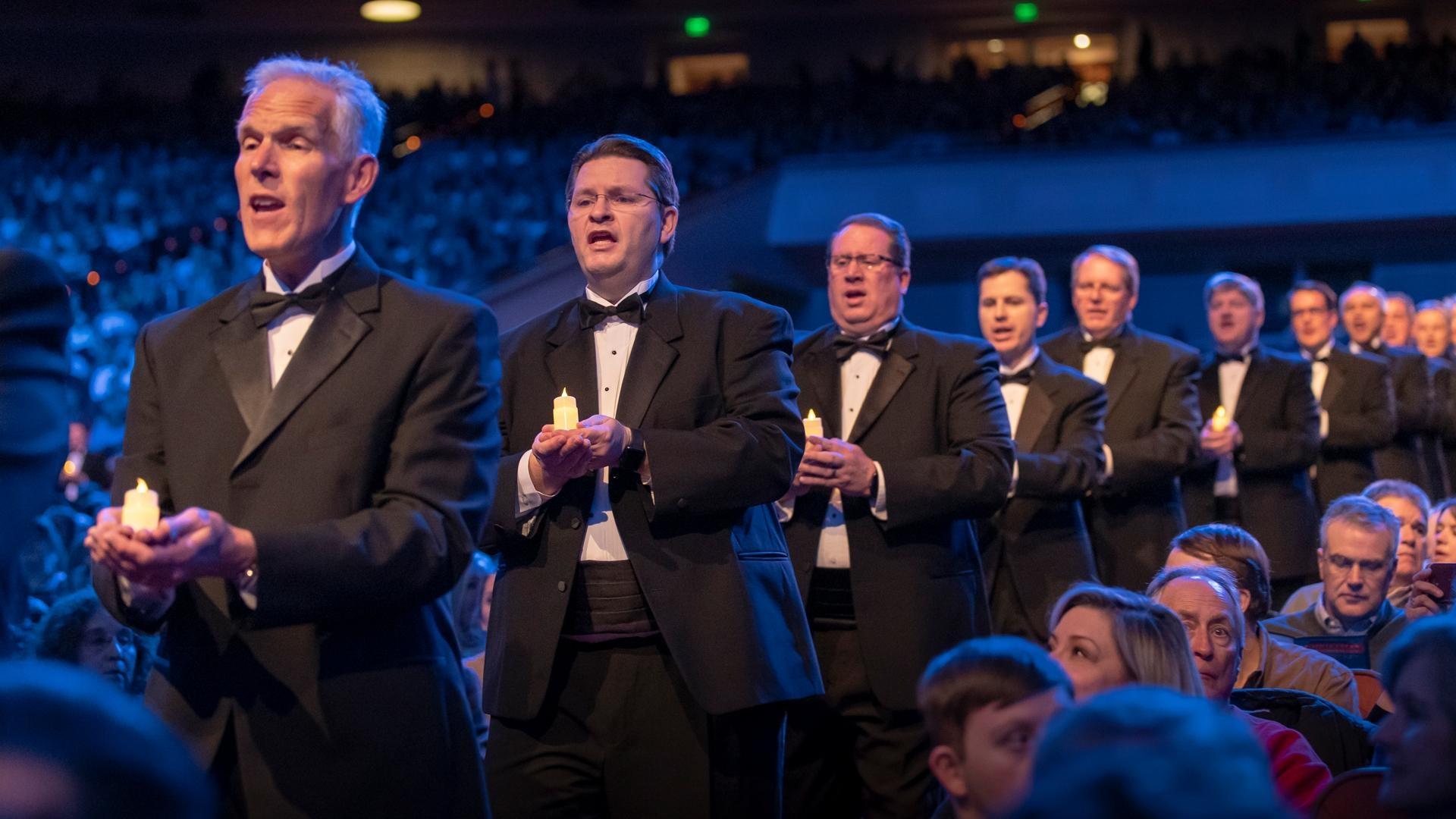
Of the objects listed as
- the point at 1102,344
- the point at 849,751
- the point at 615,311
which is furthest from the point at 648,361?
the point at 1102,344

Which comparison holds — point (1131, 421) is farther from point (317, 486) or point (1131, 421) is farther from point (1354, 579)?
point (317, 486)

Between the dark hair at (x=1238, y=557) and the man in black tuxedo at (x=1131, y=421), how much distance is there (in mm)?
717

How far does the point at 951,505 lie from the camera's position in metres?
3.73

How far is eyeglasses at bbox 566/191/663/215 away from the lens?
10.1 feet

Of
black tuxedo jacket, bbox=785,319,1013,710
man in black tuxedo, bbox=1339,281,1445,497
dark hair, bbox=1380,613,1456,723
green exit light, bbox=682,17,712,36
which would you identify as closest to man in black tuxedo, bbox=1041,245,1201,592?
black tuxedo jacket, bbox=785,319,1013,710

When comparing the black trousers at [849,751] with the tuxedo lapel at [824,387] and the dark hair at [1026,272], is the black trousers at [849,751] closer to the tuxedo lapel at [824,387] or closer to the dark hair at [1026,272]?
the tuxedo lapel at [824,387]

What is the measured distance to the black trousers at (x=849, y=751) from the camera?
3.76 metres

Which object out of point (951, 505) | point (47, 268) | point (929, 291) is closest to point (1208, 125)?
point (929, 291)

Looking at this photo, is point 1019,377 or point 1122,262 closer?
point 1019,377

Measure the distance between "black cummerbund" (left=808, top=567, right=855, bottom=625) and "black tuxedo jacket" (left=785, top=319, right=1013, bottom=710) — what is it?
1.7 inches

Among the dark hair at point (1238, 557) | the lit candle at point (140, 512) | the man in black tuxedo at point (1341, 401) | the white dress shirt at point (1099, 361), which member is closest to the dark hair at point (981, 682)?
the lit candle at point (140, 512)

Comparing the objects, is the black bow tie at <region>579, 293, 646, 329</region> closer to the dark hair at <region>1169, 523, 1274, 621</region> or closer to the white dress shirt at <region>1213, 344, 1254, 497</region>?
the dark hair at <region>1169, 523, 1274, 621</region>

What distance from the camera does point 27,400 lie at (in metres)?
1.84

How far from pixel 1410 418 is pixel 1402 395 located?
121mm
